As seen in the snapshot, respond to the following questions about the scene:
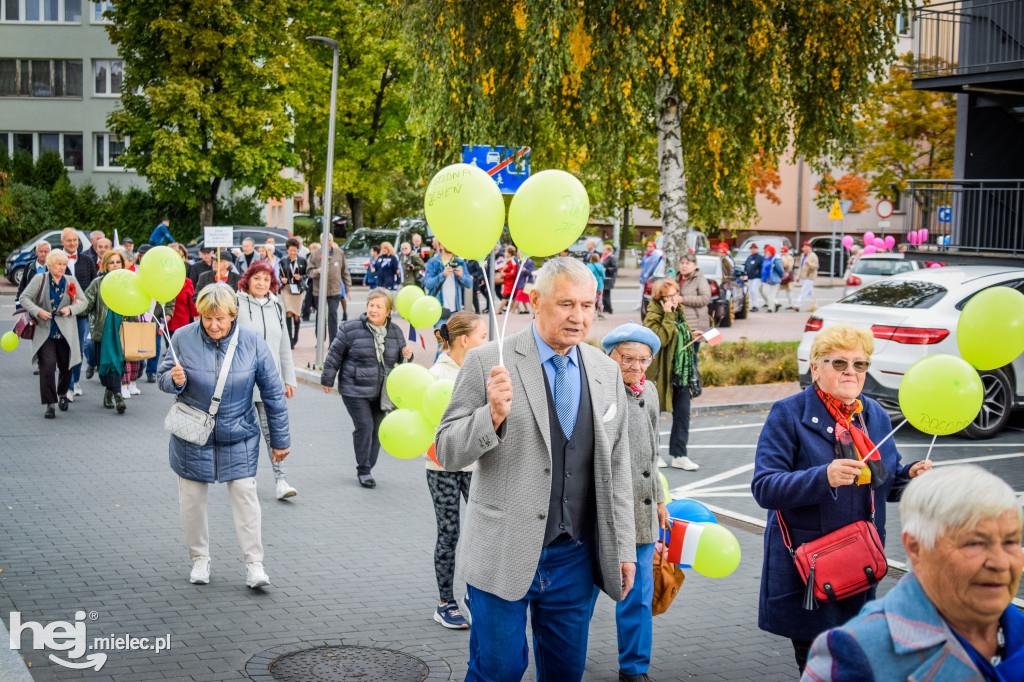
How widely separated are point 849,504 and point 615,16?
12018 millimetres

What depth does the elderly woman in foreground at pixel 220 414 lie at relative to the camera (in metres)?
6.34

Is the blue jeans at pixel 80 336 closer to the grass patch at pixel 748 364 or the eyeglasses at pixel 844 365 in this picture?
the grass patch at pixel 748 364

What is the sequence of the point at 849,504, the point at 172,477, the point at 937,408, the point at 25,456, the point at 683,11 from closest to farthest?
the point at 849,504
the point at 937,408
the point at 172,477
the point at 25,456
the point at 683,11

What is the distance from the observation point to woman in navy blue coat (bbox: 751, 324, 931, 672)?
398cm

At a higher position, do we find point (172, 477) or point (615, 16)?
point (615, 16)

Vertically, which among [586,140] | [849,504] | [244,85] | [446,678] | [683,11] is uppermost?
[244,85]

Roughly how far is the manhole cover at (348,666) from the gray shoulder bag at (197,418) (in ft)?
5.02

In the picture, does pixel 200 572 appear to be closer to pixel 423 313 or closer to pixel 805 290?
pixel 423 313

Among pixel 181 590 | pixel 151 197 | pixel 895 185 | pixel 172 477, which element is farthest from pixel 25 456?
A: pixel 151 197

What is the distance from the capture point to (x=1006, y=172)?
22.1 m

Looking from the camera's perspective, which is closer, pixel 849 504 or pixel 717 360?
pixel 849 504

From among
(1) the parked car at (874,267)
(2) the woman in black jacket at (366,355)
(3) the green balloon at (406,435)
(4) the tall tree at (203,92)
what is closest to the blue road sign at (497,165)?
(2) the woman in black jacket at (366,355)

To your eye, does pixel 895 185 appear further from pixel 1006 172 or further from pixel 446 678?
pixel 446 678

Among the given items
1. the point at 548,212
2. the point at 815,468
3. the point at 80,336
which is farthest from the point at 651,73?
the point at 815,468
